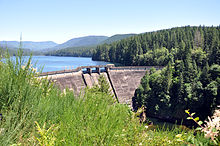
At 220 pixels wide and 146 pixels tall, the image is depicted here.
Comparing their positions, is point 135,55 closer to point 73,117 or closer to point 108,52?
point 108,52

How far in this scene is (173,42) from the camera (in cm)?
9088

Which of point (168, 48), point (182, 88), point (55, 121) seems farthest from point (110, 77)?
point (168, 48)

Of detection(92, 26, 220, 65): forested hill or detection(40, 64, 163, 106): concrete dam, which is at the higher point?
detection(92, 26, 220, 65): forested hill

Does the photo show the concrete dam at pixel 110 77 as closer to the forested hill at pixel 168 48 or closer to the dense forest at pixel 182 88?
the dense forest at pixel 182 88

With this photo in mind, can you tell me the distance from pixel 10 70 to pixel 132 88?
169 feet

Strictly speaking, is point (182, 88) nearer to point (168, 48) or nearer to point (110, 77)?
point (110, 77)

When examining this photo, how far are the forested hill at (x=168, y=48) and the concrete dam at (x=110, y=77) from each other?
14971mm

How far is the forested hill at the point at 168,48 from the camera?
228 feet

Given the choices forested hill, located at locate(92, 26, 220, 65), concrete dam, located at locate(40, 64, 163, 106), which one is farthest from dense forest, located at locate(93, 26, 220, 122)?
concrete dam, located at locate(40, 64, 163, 106)

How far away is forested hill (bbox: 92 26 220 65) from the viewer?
69438 mm

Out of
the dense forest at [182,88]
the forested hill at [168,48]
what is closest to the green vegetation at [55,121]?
the dense forest at [182,88]

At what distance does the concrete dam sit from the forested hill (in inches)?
589

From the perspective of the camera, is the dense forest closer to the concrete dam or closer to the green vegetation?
the concrete dam

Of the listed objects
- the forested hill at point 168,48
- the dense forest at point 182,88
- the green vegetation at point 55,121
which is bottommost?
the dense forest at point 182,88
